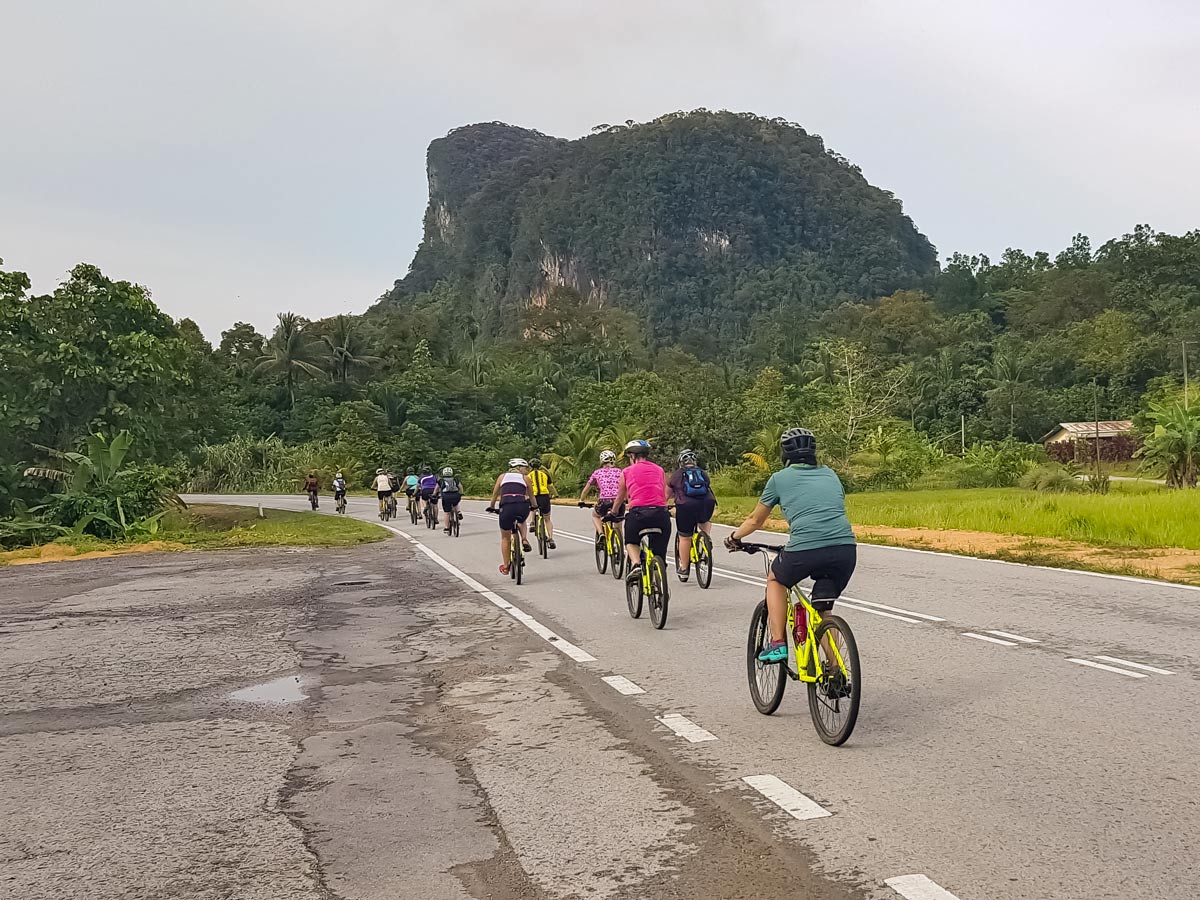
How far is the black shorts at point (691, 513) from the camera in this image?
13375 mm

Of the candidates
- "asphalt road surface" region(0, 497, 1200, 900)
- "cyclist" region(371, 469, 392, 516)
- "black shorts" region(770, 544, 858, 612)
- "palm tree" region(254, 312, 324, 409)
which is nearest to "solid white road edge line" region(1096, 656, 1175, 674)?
"asphalt road surface" region(0, 497, 1200, 900)

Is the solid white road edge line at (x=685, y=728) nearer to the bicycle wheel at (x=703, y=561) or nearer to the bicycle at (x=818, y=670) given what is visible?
the bicycle at (x=818, y=670)

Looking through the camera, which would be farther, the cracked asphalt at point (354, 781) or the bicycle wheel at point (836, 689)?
the bicycle wheel at point (836, 689)

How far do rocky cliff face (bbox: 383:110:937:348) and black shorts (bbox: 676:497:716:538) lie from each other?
128430 mm

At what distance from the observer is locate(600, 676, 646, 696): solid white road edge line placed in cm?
763

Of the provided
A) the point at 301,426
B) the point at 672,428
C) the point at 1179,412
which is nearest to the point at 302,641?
the point at 1179,412

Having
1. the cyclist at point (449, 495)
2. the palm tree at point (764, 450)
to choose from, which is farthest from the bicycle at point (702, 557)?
the palm tree at point (764, 450)

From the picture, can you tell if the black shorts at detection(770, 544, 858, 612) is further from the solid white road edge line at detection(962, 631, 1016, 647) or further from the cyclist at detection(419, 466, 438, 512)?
the cyclist at detection(419, 466, 438, 512)

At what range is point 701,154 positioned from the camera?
17100 cm

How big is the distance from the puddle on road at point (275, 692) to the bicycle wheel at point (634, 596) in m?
3.80

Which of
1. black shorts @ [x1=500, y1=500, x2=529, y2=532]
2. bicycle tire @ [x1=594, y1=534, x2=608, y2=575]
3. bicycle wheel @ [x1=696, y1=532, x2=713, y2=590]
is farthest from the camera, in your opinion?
bicycle tire @ [x1=594, y1=534, x2=608, y2=575]

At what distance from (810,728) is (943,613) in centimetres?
501

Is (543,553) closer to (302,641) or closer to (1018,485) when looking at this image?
(302,641)

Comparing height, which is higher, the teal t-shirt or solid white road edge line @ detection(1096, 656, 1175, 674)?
the teal t-shirt
